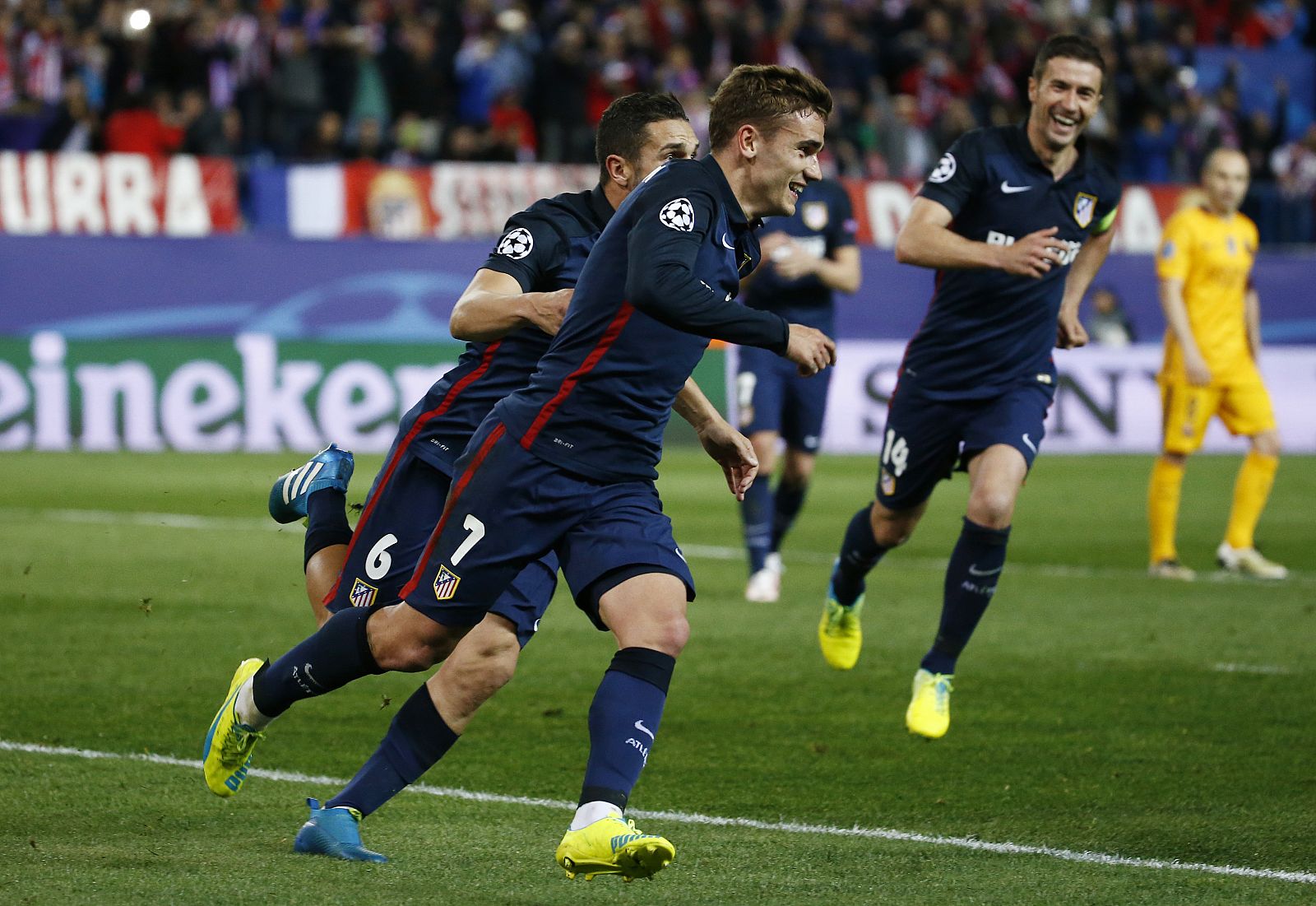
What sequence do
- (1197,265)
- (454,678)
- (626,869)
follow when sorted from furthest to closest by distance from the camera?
(1197,265), (454,678), (626,869)

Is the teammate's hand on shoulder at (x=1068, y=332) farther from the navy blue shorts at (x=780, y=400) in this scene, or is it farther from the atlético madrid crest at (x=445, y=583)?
the atlético madrid crest at (x=445, y=583)

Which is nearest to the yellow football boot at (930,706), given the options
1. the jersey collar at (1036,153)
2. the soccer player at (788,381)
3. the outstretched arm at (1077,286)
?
the outstretched arm at (1077,286)

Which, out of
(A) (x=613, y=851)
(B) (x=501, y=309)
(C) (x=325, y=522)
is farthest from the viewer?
(C) (x=325, y=522)

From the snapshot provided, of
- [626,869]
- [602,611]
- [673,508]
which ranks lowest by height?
[673,508]

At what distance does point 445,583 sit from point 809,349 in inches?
39.2

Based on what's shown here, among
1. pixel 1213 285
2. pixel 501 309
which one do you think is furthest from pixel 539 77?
pixel 501 309

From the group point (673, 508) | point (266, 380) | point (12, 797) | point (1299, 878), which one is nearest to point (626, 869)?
point (1299, 878)

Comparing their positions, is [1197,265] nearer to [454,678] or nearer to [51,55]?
[454,678]

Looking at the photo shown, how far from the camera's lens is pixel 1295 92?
28969 millimetres

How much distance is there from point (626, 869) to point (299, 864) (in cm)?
104

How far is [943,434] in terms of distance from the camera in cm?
722

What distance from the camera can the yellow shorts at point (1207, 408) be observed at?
1130 cm

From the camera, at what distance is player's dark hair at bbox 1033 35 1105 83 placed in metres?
6.95

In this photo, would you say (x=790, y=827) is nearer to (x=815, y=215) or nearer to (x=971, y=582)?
(x=971, y=582)
